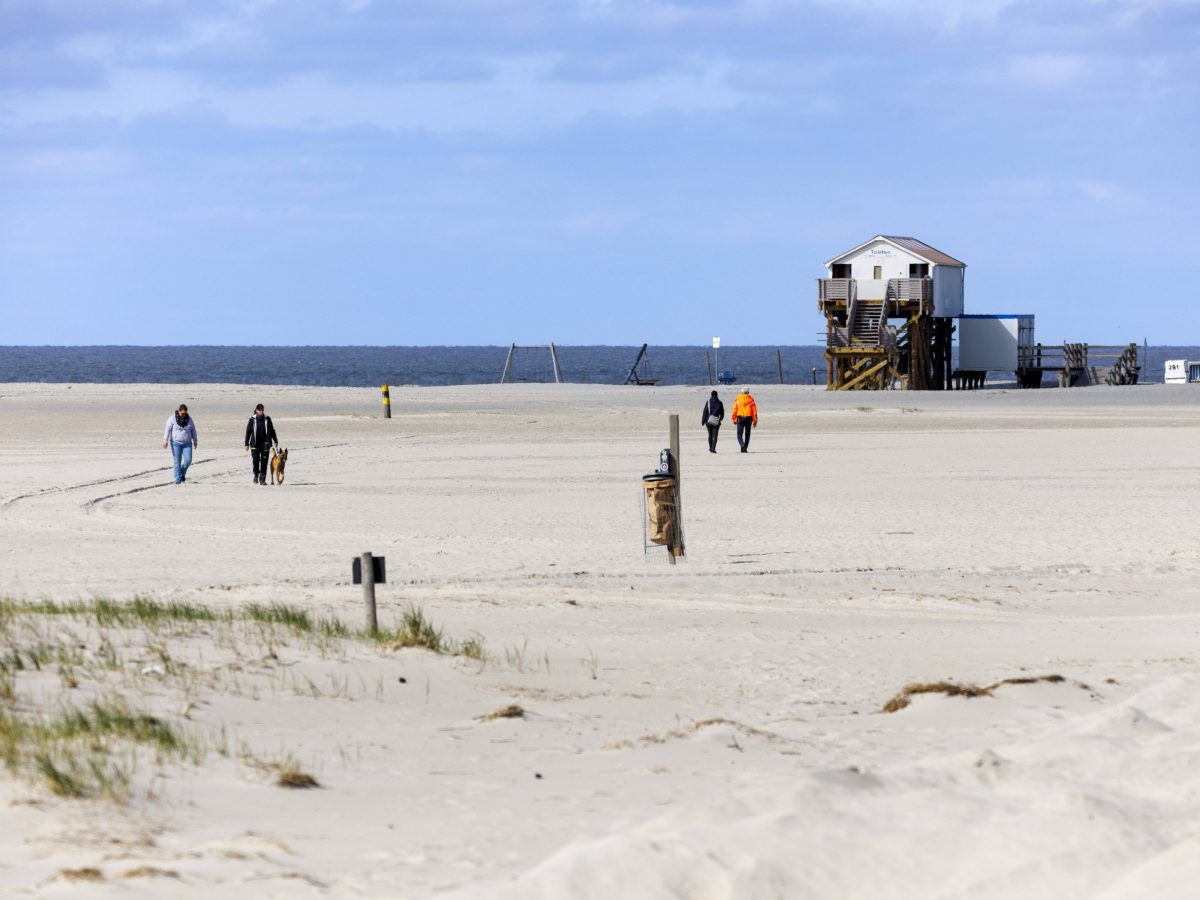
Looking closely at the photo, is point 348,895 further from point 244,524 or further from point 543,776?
point 244,524

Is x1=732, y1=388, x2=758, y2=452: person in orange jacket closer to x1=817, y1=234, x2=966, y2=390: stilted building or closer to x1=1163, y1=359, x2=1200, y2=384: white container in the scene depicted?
x1=817, y1=234, x2=966, y2=390: stilted building

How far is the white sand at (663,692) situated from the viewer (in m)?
5.17

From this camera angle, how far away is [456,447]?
32.7m

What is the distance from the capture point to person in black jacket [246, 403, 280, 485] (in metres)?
23.7

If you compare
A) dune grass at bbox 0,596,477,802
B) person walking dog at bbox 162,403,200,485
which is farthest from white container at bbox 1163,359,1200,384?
dune grass at bbox 0,596,477,802

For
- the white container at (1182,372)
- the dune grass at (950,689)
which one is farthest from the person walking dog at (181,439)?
the white container at (1182,372)

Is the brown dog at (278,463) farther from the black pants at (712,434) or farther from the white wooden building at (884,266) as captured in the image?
the white wooden building at (884,266)

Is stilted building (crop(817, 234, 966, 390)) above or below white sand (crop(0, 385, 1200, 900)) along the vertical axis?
above

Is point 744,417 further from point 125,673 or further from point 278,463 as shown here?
point 125,673

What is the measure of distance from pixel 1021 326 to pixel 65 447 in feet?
156

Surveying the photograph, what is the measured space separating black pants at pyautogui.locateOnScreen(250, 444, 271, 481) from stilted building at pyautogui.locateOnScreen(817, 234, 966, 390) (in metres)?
41.7

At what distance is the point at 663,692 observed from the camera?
8.52 m

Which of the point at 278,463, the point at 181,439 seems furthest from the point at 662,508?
the point at 181,439

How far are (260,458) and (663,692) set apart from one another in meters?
16.6
